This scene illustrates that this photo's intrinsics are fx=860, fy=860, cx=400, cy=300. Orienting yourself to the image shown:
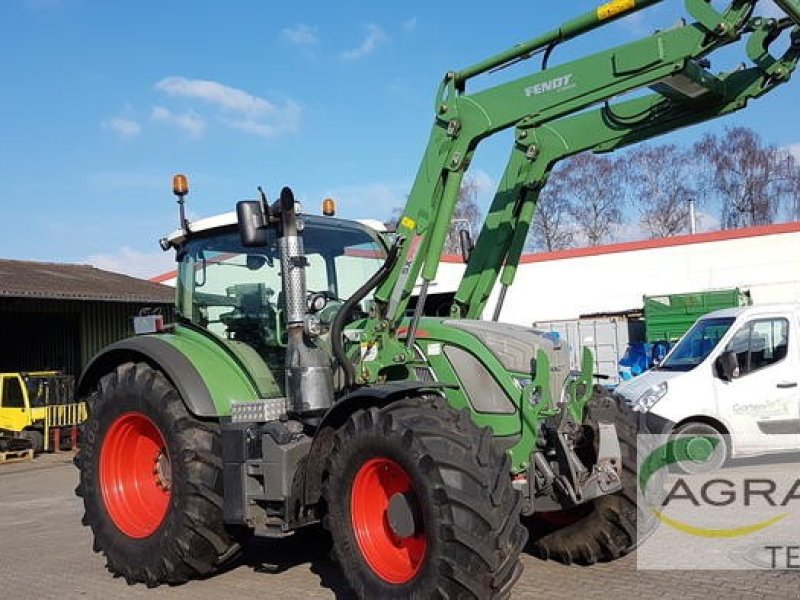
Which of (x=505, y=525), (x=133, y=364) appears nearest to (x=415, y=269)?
(x=505, y=525)

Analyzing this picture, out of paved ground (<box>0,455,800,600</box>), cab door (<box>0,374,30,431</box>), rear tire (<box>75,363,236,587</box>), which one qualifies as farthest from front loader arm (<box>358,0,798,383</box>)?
cab door (<box>0,374,30,431</box>)

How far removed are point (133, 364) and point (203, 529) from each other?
1.45m

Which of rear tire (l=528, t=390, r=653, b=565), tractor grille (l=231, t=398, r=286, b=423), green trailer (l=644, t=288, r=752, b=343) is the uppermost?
green trailer (l=644, t=288, r=752, b=343)

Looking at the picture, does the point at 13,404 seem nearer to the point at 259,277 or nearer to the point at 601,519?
the point at 259,277

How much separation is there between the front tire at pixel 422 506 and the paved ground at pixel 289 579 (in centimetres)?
76

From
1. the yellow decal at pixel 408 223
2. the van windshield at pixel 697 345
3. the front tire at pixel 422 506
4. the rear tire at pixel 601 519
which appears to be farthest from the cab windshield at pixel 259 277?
the van windshield at pixel 697 345

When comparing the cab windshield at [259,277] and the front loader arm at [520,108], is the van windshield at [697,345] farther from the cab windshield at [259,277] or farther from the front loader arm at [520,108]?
the cab windshield at [259,277]

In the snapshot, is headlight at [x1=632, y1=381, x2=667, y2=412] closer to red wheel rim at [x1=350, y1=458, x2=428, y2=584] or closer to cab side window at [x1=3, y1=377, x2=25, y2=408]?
red wheel rim at [x1=350, y1=458, x2=428, y2=584]

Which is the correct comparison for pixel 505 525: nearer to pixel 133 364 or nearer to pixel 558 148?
pixel 558 148

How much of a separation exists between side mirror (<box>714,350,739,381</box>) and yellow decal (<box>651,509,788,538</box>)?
2591 mm

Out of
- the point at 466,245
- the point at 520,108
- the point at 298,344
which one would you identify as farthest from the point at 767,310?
the point at 298,344

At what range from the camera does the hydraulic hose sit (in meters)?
5.67

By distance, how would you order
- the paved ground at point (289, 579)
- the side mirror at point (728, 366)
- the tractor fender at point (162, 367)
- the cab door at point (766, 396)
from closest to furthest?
the paved ground at point (289, 579) < the tractor fender at point (162, 367) < the cab door at point (766, 396) < the side mirror at point (728, 366)

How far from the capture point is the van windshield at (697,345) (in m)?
10.4
